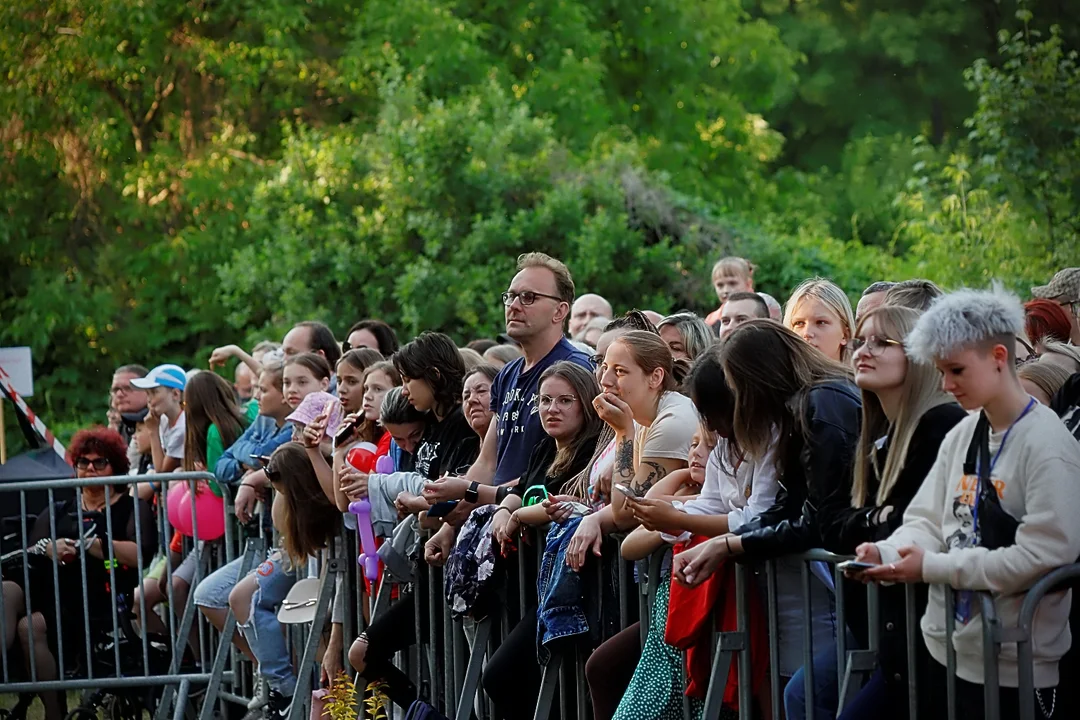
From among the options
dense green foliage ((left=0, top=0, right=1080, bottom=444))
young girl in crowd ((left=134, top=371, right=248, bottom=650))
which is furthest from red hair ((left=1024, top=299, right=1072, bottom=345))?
dense green foliage ((left=0, top=0, right=1080, bottom=444))

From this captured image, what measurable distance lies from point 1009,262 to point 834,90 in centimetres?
1886

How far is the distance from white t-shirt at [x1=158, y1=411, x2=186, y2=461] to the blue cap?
215 millimetres

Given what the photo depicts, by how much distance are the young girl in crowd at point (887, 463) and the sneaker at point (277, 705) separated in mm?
4746

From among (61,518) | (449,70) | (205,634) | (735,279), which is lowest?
(205,634)

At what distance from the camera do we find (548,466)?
662 centimetres

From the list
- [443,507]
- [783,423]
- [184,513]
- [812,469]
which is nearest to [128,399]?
[184,513]

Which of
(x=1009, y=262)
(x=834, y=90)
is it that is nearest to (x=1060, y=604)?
(x=1009, y=262)

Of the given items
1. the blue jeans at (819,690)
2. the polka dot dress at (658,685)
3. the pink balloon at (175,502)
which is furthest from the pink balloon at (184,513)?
the blue jeans at (819,690)

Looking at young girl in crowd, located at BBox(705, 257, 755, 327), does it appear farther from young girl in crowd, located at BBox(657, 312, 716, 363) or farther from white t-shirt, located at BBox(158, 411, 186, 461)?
white t-shirt, located at BBox(158, 411, 186, 461)

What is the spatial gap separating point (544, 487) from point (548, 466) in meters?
0.23

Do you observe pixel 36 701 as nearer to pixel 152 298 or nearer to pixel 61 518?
pixel 61 518

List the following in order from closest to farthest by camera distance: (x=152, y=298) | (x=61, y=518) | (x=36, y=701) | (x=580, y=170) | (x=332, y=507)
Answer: (x=332, y=507) → (x=61, y=518) → (x=36, y=701) → (x=580, y=170) → (x=152, y=298)

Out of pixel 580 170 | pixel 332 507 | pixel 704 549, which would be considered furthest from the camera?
pixel 580 170

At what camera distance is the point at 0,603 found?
9930 mm
